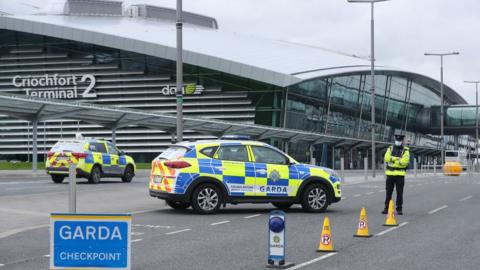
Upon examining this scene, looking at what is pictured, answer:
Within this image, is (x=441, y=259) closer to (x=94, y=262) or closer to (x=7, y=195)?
(x=94, y=262)

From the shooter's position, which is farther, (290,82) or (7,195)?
(290,82)

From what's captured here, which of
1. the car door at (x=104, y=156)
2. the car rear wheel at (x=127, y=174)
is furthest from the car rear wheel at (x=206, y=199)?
the car rear wheel at (x=127, y=174)

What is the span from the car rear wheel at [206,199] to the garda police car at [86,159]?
10844 millimetres

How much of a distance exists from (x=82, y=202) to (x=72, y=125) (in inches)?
1912

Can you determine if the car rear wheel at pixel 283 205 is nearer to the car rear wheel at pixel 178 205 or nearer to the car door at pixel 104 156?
the car rear wheel at pixel 178 205

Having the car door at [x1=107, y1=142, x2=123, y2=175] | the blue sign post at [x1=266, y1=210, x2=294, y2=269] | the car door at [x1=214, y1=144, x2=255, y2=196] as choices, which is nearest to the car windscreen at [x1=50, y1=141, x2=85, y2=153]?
the car door at [x1=107, y1=142, x2=123, y2=175]

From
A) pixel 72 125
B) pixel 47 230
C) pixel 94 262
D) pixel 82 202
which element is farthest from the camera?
pixel 72 125

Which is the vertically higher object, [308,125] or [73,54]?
[73,54]

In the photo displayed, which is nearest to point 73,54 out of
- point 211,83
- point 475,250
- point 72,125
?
point 72,125

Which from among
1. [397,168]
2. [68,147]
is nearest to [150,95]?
[68,147]

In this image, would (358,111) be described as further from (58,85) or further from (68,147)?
(68,147)

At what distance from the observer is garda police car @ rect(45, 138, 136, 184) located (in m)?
25.8

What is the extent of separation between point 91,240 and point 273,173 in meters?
9.70

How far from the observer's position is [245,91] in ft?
209
